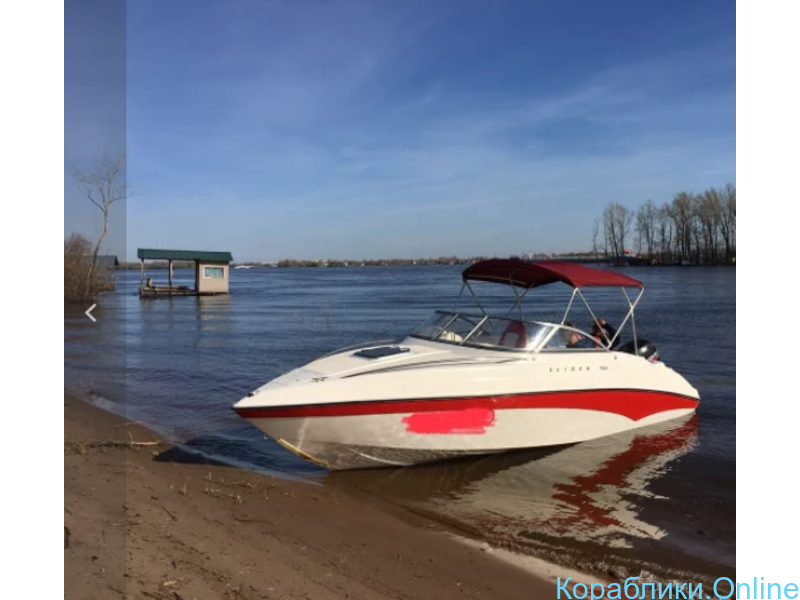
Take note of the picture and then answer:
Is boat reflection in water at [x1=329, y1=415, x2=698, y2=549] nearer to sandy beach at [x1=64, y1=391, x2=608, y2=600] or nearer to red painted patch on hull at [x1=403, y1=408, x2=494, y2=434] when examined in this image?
sandy beach at [x1=64, y1=391, x2=608, y2=600]

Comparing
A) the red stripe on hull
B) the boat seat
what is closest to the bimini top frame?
the boat seat

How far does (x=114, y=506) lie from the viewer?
529 cm

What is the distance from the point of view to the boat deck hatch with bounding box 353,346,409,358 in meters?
7.60

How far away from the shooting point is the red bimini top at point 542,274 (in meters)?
8.62

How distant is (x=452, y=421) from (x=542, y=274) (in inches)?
117

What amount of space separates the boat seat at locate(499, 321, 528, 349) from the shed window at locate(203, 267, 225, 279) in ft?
126

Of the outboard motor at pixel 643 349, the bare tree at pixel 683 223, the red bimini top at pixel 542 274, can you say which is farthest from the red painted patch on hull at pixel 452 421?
the bare tree at pixel 683 223

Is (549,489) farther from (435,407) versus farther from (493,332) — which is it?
(493,332)

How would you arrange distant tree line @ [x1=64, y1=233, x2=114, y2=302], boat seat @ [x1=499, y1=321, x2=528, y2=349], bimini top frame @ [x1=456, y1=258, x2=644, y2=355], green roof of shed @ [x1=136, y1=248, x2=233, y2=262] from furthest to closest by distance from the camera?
green roof of shed @ [x1=136, y1=248, x2=233, y2=262] → bimini top frame @ [x1=456, y1=258, x2=644, y2=355] → boat seat @ [x1=499, y1=321, x2=528, y2=349] → distant tree line @ [x1=64, y1=233, x2=114, y2=302]

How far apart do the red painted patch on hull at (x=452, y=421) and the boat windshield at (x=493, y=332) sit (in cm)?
114

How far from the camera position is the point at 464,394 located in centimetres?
714

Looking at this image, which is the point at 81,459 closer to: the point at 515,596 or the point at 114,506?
the point at 114,506

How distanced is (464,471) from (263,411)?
8.88 ft
